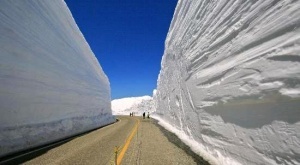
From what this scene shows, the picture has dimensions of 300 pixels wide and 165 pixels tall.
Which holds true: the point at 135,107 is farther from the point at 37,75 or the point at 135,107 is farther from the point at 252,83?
the point at 252,83

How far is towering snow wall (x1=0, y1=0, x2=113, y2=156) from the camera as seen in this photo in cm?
1048

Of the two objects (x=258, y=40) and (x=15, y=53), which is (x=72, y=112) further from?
(x=258, y=40)

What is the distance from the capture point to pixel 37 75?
13844 mm

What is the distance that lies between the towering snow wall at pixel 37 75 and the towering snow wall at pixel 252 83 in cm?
714

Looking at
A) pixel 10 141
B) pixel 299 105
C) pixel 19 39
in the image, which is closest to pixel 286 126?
pixel 299 105

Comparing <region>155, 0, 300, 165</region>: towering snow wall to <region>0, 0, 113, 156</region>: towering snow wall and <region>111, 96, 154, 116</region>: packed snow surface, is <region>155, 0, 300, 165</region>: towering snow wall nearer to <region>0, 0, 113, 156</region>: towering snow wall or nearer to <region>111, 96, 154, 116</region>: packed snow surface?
<region>0, 0, 113, 156</region>: towering snow wall

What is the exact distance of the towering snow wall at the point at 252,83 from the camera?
3.73 metres

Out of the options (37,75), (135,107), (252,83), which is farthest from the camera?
(135,107)

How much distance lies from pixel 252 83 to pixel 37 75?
39.5 feet

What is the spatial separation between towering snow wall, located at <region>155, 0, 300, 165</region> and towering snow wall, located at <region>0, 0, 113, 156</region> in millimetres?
7143

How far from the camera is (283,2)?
400 centimetres

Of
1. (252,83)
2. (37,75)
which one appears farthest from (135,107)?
(252,83)

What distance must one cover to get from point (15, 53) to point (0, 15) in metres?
1.72

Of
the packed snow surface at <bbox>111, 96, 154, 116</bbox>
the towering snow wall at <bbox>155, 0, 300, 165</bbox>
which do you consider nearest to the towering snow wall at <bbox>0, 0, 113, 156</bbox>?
the towering snow wall at <bbox>155, 0, 300, 165</bbox>
